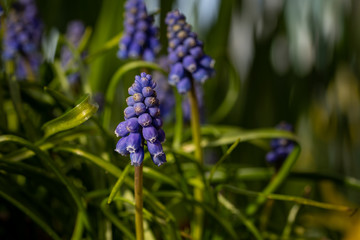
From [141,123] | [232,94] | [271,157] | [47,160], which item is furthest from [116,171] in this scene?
[232,94]

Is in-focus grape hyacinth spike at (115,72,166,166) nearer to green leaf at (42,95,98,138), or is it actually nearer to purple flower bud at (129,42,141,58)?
green leaf at (42,95,98,138)

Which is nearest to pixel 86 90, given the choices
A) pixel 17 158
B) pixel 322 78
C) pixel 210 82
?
pixel 17 158

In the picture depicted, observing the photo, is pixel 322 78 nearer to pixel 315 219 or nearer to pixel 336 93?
pixel 336 93

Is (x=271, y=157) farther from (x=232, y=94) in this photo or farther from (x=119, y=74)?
(x=119, y=74)

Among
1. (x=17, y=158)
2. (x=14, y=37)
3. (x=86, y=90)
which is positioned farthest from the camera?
(x=14, y=37)

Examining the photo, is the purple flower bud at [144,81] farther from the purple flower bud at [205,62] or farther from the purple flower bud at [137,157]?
the purple flower bud at [205,62]

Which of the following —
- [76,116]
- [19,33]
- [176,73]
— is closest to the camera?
[76,116]
